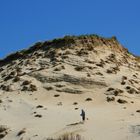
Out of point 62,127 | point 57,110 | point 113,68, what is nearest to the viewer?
point 62,127

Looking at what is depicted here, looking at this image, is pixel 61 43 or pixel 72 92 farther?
pixel 61 43

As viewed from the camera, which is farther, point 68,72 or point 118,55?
point 118,55

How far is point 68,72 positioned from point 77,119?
13.5 meters

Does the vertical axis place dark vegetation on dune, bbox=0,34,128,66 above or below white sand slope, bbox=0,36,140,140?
above

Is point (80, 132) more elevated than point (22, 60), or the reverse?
point (22, 60)

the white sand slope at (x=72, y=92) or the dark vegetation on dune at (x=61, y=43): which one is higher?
the dark vegetation on dune at (x=61, y=43)

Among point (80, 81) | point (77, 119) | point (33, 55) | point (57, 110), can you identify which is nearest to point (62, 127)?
point (77, 119)

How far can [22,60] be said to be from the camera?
6594 cm

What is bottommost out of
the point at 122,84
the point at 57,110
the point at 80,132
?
the point at 80,132

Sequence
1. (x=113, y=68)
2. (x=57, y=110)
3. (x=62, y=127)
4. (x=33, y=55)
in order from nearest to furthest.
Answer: (x=62, y=127)
(x=57, y=110)
(x=113, y=68)
(x=33, y=55)

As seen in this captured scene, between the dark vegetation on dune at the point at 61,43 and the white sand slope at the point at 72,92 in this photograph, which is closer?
the white sand slope at the point at 72,92

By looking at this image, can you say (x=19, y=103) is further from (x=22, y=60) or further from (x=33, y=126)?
(x=22, y=60)

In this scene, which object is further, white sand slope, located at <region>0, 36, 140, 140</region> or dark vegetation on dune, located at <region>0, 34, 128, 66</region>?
dark vegetation on dune, located at <region>0, 34, 128, 66</region>

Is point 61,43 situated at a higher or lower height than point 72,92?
higher
